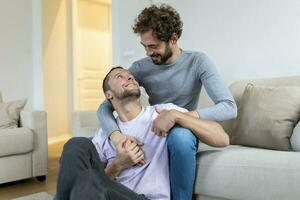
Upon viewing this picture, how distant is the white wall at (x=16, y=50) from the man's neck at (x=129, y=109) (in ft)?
9.68

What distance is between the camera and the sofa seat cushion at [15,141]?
7.86 ft

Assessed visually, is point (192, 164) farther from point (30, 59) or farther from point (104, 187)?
point (30, 59)

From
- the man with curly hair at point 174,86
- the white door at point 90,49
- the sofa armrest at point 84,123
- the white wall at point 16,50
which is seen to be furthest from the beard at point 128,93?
the white door at point 90,49

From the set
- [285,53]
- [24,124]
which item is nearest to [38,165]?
[24,124]

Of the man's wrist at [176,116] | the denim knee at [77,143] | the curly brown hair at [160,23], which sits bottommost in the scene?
the denim knee at [77,143]

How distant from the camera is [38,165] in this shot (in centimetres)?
261

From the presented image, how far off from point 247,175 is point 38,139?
1.93 metres

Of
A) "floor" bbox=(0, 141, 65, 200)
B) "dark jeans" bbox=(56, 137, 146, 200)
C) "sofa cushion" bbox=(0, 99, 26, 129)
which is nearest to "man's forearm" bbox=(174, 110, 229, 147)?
"dark jeans" bbox=(56, 137, 146, 200)

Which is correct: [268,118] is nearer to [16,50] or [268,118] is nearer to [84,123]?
[84,123]

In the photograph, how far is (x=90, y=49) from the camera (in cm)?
502

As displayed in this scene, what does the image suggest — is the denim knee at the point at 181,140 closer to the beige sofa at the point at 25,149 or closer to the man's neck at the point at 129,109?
the man's neck at the point at 129,109

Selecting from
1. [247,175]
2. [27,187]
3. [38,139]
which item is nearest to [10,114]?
A: [38,139]

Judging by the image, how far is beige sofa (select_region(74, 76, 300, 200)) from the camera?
1.12 meters

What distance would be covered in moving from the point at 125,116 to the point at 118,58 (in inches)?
82.8
